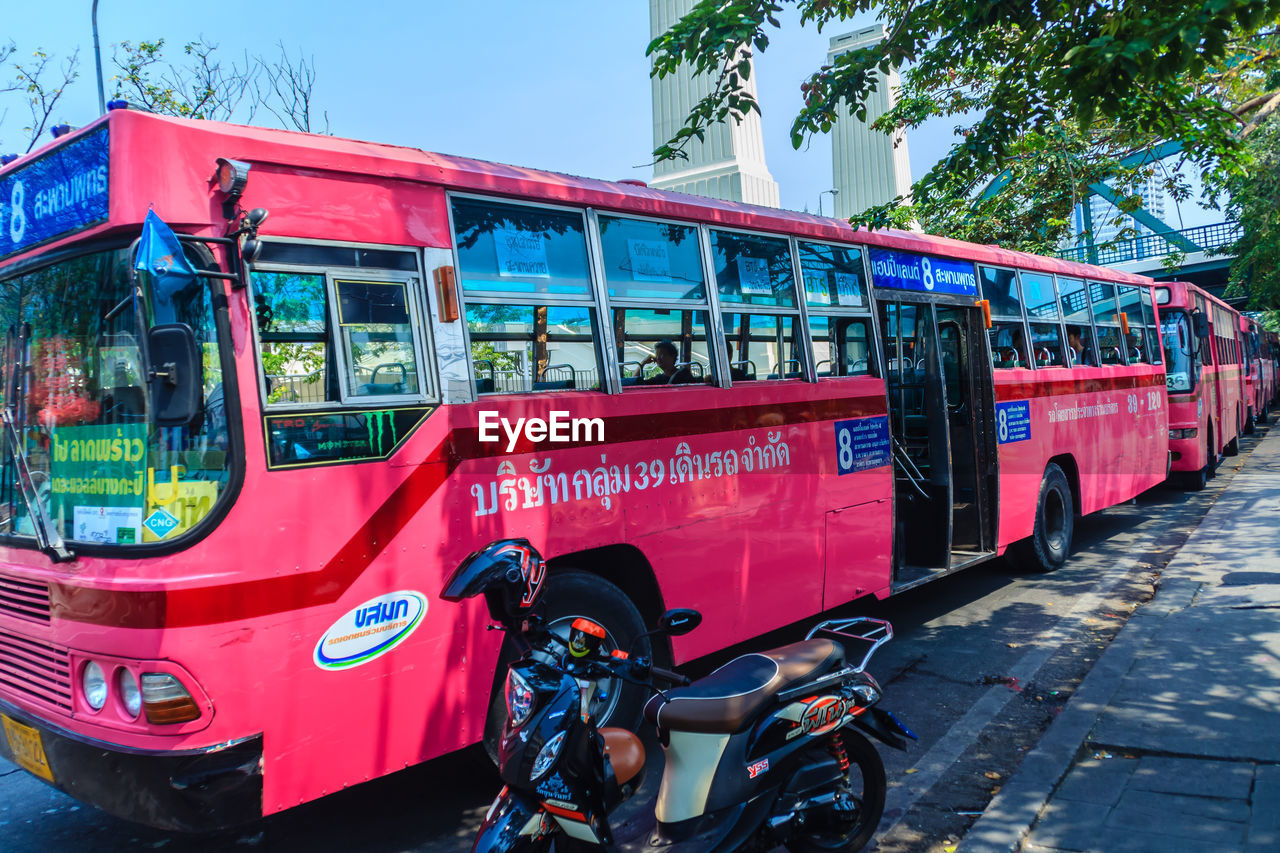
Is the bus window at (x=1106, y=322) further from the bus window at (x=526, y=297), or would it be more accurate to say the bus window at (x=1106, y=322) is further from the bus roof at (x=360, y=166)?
the bus window at (x=526, y=297)

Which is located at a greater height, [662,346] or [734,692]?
[662,346]

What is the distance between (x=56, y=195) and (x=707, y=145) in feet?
65.8

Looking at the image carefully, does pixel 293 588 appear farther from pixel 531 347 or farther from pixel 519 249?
pixel 519 249

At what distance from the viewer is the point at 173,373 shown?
2953 millimetres

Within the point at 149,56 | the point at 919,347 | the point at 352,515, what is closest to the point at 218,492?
the point at 352,515

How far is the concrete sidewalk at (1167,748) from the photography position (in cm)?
357

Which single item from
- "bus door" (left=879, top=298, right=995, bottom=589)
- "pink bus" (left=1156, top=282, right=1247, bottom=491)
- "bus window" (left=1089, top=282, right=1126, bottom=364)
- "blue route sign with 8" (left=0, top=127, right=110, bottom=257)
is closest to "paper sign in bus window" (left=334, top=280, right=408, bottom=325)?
"blue route sign with 8" (left=0, top=127, right=110, bottom=257)

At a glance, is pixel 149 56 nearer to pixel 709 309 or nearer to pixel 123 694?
pixel 709 309

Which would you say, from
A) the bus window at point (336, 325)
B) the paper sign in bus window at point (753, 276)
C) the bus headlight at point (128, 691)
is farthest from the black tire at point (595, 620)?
the paper sign in bus window at point (753, 276)

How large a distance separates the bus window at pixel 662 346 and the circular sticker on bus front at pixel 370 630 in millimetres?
1610

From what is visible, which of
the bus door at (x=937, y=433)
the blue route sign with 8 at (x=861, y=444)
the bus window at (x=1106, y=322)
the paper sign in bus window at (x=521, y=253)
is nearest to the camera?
the paper sign in bus window at (x=521, y=253)

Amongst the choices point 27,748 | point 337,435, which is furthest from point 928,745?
point 27,748

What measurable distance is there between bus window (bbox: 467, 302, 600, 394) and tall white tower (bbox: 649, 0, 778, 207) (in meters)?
17.7

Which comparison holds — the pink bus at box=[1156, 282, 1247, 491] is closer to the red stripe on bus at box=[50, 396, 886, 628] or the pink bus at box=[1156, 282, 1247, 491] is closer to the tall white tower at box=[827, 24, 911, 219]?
the red stripe on bus at box=[50, 396, 886, 628]
